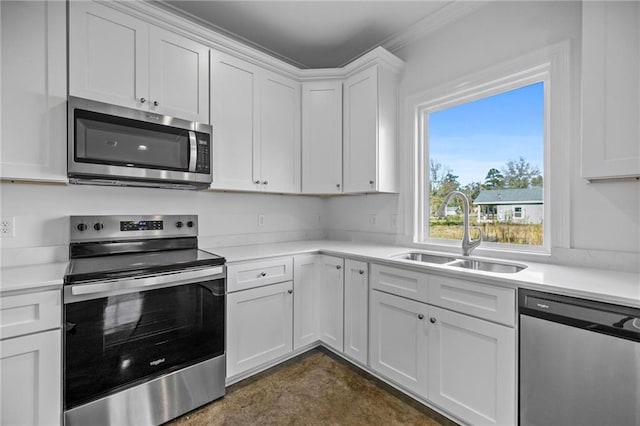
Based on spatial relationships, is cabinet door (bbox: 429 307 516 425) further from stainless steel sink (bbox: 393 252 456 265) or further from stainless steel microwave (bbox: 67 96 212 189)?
stainless steel microwave (bbox: 67 96 212 189)

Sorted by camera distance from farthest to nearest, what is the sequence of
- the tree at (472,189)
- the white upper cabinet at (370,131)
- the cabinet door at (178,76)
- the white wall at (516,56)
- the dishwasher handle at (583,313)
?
the white upper cabinet at (370,131)
the tree at (472,189)
the cabinet door at (178,76)
the white wall at (516,56)
the dishwasher handle at (583,313)

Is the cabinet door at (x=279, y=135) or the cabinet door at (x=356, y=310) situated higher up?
the cabinet door at (x=279, y=135)

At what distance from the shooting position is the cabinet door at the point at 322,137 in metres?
2.71

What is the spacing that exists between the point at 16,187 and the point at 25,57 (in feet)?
2.42

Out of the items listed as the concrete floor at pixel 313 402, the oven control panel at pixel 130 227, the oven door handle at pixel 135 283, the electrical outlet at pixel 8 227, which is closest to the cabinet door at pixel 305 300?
the concrete floor at pixel 313 402

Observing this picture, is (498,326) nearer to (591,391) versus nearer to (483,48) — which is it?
(591,391)

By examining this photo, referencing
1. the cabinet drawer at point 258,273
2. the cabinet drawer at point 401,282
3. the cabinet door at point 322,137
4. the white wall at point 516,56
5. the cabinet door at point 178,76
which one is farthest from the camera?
the cabinet door at point 322,137

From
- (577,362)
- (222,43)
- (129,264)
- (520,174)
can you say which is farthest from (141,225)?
(520,174)

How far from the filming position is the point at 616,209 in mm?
1570

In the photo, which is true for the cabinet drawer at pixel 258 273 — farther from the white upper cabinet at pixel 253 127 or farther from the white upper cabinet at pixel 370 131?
the white upper cabinet at pixel 370 131

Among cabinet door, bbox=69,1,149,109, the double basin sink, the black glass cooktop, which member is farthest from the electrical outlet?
the double basin sink

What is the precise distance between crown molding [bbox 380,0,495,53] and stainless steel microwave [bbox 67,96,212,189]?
6.03ft

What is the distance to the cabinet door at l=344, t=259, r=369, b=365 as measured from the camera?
7.02 ft

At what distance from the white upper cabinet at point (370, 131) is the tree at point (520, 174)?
2.82ft
